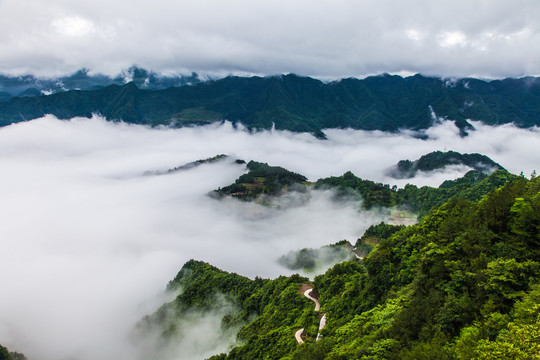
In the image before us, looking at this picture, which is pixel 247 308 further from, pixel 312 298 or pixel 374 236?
pixel 374 236

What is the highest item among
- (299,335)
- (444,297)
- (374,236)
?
(444,297)

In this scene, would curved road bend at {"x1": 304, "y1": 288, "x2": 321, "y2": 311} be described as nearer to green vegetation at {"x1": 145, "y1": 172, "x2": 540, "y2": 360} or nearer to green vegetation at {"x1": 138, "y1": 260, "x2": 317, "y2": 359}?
green vegetation at {"x1": 145, "y1": 172, "x2": 540, "y2": 360}

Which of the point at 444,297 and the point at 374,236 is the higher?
the point at 444,297

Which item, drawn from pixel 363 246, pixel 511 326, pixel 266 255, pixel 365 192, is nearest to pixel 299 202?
pixel 365 192

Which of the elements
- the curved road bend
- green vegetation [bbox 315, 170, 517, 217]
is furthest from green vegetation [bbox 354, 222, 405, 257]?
the curved road bend

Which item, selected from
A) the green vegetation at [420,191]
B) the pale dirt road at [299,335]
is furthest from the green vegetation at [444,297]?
the green vegetation at [420,191]

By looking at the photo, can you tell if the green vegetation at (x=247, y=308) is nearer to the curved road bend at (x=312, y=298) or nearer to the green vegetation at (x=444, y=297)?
the green vegetation at (x=444, y=297)

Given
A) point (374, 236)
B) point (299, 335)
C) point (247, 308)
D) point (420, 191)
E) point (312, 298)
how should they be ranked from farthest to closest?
point (420, 191) < point (374, 236) < point (247, 308) < point (312, 298) < point (299, 335)

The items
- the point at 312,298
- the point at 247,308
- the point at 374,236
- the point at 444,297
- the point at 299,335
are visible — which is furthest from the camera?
the point at 374,236

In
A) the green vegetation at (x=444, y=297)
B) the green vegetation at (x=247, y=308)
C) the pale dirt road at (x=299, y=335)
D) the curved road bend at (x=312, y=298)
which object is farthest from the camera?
the curved road bend at (x=312, y=298)

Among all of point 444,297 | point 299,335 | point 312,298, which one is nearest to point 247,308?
point 312,298

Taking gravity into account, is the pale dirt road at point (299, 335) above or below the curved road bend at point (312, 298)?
above
